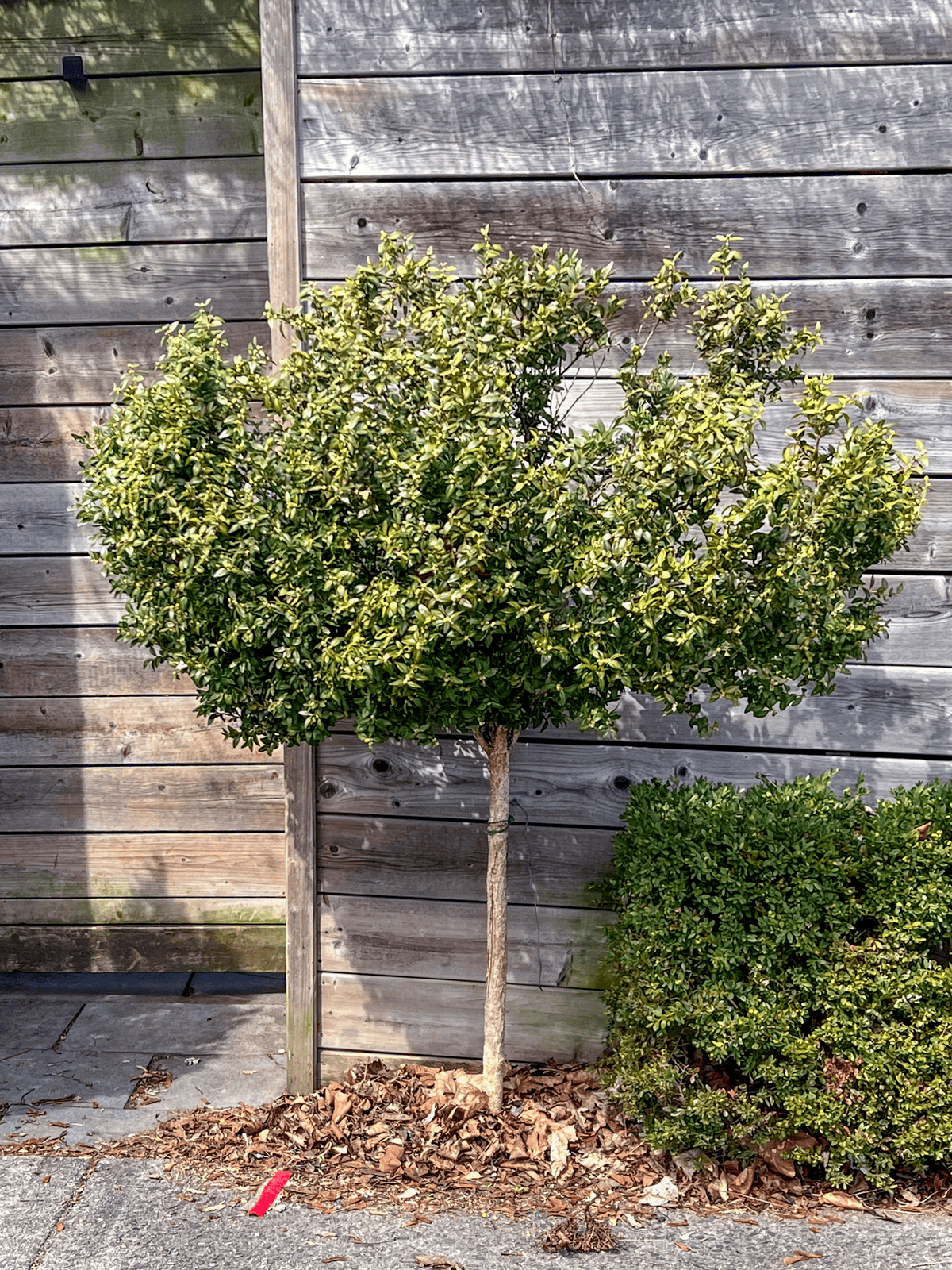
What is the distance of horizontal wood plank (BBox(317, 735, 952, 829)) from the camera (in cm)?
344

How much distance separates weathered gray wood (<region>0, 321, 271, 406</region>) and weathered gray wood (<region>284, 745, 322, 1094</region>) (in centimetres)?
197

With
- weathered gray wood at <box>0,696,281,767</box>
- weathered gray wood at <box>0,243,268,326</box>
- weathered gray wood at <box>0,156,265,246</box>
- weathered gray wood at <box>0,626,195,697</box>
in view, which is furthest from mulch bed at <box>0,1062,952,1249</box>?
weathered gray wood at <box>0,156,265,246</box>

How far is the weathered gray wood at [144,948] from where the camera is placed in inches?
185

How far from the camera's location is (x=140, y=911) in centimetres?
472

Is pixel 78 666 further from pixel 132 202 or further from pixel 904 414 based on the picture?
pixel 904 414

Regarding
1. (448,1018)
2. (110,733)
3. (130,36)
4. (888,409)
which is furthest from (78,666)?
(888,409)

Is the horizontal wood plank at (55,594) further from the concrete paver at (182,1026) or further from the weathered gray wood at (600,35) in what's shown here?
the weathered gray wood at (600,35)

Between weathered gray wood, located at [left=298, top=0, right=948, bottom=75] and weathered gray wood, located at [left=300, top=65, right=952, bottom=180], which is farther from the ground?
weathered gray wood, located at [left=298, top=0, right=948, bottom=75]

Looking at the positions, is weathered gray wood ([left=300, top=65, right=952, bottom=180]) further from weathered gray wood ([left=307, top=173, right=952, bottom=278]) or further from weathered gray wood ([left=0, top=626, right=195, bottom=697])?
weathered gray wood ([left=0, top=626, right=195, bottom=697])

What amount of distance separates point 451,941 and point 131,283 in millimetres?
2971

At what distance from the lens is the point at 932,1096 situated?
9.78ft

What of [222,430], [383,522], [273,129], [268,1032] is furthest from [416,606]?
[268,1032]

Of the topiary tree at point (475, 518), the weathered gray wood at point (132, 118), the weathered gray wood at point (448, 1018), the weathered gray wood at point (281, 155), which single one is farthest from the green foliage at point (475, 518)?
the weathered gray wood at point (132, 118)

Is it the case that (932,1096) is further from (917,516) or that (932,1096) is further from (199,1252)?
(199,1252)
